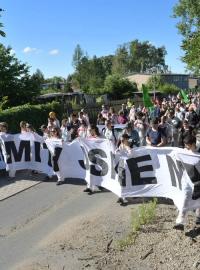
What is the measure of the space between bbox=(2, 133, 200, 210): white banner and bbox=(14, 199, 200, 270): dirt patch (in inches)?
28.9

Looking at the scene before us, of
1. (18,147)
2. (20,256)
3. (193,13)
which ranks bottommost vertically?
(20,256)

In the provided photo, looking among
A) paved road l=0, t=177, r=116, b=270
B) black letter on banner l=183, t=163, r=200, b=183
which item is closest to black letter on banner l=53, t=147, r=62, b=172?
paved road l=0, t=177, r=116, b=270

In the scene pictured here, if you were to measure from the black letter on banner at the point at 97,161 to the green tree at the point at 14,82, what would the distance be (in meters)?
19.5

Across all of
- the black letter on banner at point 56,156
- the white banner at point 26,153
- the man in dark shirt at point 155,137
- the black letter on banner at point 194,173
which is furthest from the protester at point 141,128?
the black letter on banner at point 194,173

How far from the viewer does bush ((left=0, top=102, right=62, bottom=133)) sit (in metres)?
20.2

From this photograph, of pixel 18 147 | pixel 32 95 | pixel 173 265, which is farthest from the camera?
pixel 32 95

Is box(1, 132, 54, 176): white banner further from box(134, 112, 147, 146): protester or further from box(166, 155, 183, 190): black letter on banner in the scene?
box(166, 155, 183, 190): black letter on banner

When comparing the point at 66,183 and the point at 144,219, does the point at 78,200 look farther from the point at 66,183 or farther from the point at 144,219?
the point at 144,219

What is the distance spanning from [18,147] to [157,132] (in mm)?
4172

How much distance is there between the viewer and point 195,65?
A: 1929 inches

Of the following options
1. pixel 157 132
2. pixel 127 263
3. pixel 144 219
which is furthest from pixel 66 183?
pixel 127 263

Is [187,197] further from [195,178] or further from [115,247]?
[115,247]

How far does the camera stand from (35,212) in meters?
10.8

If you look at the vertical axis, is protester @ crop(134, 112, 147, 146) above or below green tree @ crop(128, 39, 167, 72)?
below
